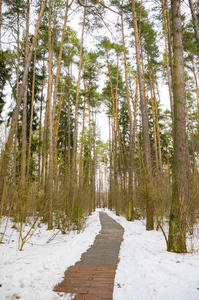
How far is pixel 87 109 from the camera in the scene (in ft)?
55.9

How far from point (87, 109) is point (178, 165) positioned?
13.8 meters

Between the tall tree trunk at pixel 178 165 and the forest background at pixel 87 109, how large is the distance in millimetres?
20

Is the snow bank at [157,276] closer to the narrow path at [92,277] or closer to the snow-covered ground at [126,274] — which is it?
the snow-covered ground at [126,274]

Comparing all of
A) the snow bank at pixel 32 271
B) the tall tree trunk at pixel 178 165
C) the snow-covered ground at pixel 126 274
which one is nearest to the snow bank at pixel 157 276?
the snow-covered ground at pixel 126 274

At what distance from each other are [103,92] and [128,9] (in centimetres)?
797

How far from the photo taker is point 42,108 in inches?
545

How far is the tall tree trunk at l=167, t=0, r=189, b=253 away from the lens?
3879 mm

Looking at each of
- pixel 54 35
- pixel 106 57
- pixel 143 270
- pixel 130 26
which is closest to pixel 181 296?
pixel 143 270

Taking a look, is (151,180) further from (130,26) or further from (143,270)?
(130,26)

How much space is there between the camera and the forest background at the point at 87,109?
4.37m

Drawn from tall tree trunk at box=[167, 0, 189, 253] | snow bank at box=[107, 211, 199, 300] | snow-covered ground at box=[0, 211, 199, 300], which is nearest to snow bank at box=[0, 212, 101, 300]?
snow-covered ground at box=[0, 211, 199, 300]

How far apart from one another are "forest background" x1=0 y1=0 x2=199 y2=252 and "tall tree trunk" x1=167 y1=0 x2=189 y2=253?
0.02 m

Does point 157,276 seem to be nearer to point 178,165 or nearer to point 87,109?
point 178,165

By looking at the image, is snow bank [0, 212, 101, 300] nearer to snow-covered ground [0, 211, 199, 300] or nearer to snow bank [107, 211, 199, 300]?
snow-covered ground [0, 211, 199, 300]
